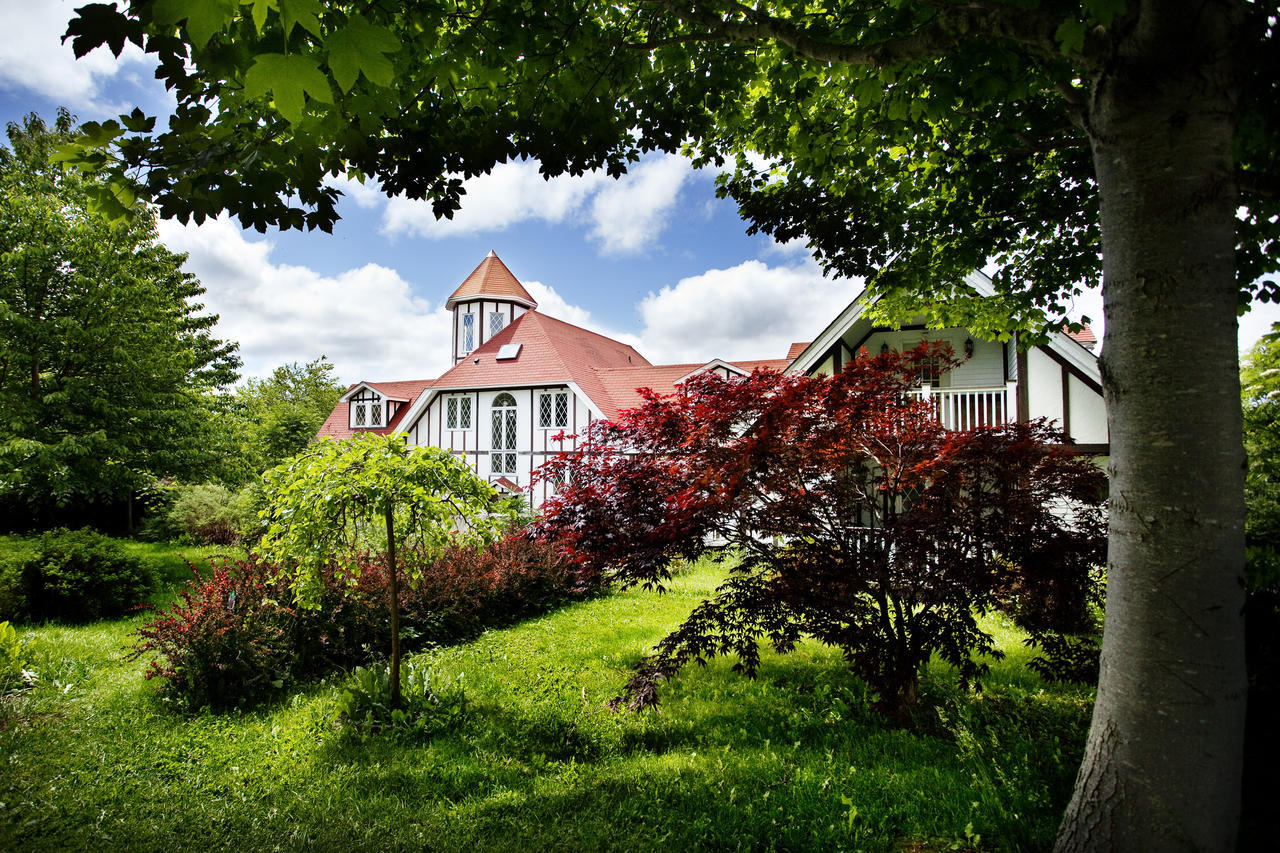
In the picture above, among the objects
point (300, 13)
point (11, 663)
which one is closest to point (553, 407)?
point (11, 663)

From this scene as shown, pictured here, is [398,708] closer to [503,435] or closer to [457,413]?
[503,435]

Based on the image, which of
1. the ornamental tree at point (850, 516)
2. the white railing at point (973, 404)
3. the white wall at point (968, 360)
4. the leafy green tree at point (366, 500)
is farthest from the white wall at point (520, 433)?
the ornamental tree at point (850, 516)

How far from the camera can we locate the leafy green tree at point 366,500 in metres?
4.83

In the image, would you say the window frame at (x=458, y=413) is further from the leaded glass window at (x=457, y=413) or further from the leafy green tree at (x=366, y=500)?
the leafy green tree at (x=366, y=500)

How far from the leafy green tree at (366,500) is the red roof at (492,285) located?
1112 inches

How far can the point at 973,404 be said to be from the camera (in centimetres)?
1268

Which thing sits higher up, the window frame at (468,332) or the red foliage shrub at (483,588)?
the window frame at (468,332)

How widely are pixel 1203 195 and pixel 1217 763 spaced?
220cm

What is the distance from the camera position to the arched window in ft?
72.0

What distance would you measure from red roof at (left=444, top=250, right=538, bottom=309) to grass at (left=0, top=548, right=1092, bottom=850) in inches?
1112

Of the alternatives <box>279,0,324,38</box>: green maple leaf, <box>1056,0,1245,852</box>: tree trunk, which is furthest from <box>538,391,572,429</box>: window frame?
<box>279,0,324,38</box>: green maple leaf

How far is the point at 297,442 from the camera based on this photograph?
2602 centimetres

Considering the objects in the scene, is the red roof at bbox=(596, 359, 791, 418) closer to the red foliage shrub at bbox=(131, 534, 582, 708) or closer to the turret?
the turret

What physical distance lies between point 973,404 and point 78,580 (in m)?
17.3
